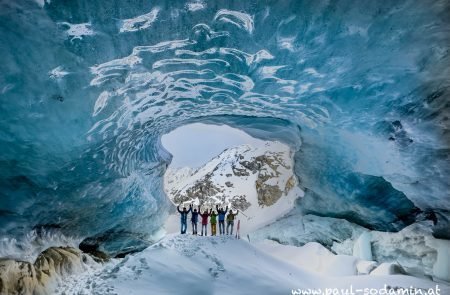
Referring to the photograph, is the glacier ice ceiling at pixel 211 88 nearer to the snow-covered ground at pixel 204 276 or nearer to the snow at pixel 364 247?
the snow at pixel 364 247

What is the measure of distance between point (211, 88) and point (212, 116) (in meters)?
2.76

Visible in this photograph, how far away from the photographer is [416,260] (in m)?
12.3

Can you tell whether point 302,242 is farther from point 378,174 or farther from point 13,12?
point 13,12

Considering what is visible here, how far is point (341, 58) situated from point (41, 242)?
1025cm

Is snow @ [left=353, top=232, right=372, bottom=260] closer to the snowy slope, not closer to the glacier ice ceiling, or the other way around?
the glacier ice ceiling

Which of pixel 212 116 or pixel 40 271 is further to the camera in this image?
pixel 212 116

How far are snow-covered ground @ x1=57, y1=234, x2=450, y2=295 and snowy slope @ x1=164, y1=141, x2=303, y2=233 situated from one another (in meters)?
18.4

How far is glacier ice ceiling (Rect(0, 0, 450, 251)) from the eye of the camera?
610cm

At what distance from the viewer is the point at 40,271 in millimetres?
8727

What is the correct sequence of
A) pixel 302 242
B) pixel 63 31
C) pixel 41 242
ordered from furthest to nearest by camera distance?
pixel 302 242 < pixel 41 242 < pixel 63 31

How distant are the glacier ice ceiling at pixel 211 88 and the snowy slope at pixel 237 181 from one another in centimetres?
1832

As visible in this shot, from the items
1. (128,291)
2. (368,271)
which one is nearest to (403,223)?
(368,271)

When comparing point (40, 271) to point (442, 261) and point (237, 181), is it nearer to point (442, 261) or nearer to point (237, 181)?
point (442, 261)

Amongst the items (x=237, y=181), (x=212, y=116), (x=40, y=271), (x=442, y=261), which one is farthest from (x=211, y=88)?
(x=237, y=181)
